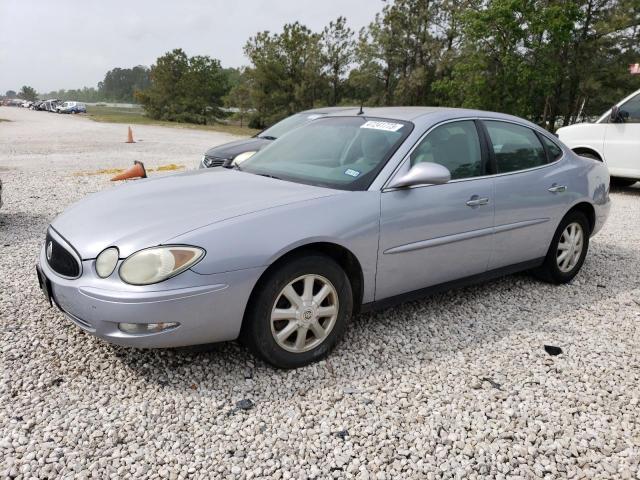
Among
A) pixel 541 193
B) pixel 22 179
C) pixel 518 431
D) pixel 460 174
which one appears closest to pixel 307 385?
pixel 518 431

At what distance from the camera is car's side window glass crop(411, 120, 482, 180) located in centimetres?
365

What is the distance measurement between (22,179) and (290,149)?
27.0 feet

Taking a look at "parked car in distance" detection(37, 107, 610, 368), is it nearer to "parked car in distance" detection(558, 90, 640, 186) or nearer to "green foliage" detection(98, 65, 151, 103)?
"parked car in distance" detection(558, 90, 640, 186)

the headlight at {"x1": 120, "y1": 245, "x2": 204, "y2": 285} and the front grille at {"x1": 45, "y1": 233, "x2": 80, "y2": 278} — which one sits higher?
the headlight at {"x1": 120, "y1": 245, "x2": 204, "y2": 285}

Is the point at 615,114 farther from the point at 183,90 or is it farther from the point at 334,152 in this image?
the point at 183,90

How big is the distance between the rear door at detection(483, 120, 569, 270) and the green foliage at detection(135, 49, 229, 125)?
47.2 m

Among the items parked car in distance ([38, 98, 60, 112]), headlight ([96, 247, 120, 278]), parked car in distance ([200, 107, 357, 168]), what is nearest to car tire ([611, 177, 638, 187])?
parked car in distance ([200, 107, 357, 168])

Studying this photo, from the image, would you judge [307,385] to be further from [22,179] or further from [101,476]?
[22,179]

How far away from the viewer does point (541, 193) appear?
14.2 ft

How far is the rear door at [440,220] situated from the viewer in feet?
11.0

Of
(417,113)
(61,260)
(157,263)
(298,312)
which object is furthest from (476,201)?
(61,260)

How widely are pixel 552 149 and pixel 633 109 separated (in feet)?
21.4

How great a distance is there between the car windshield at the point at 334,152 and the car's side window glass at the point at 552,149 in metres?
1.63

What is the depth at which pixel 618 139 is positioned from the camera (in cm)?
984
